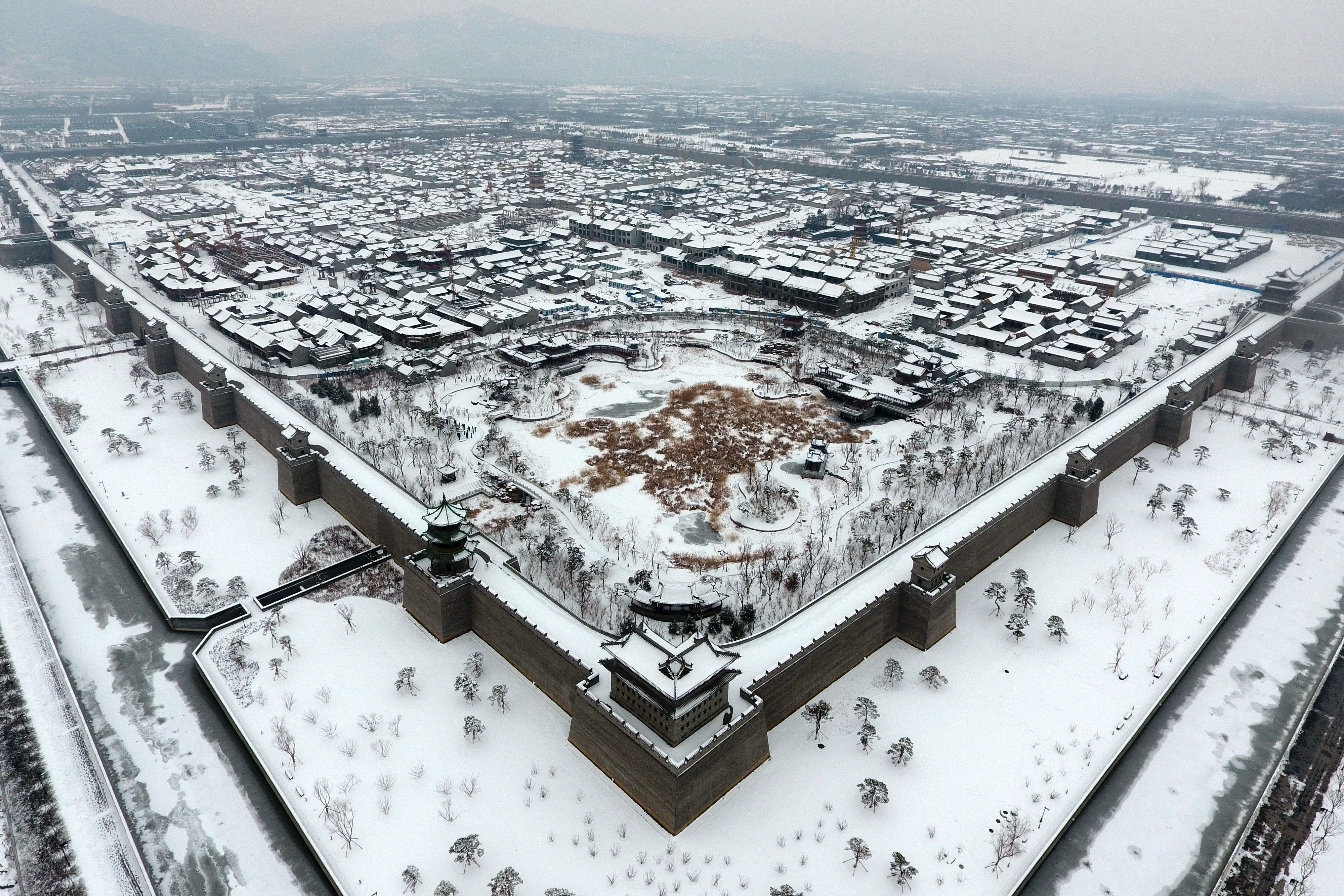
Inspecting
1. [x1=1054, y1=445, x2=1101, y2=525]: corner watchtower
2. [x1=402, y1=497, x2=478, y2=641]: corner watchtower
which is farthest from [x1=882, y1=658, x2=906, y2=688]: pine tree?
[x1=402, y1=497, x2=478, y2=641]: corner watchtower

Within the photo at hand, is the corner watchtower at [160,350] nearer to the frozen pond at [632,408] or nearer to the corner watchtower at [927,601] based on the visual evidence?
the frozen pond at [632,408]

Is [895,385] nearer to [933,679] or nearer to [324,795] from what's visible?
[933,679]

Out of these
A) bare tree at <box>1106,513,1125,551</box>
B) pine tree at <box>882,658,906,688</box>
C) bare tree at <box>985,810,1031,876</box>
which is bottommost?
bare tree at <box>985,810,1031,876</box>

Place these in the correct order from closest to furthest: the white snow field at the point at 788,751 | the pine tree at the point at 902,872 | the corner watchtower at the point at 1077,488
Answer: the pine tree at the point at 902,872 < the white snow field at the point at 788,751 < the corner watchtower at the point at 1077,488

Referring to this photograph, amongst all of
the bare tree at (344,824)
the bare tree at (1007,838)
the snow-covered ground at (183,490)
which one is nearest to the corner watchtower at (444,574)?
the snow-covered ground at (183,490)

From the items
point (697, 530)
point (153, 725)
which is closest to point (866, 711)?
point (697, 530)

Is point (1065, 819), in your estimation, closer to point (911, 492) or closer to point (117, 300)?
point (911, 492)

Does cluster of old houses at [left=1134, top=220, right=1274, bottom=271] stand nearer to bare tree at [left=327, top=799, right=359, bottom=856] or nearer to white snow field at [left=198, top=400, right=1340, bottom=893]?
white snow field at [left=198, top=400, right=1340, bottom=893]

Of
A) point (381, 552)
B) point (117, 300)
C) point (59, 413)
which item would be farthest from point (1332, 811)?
point (117, 300)
